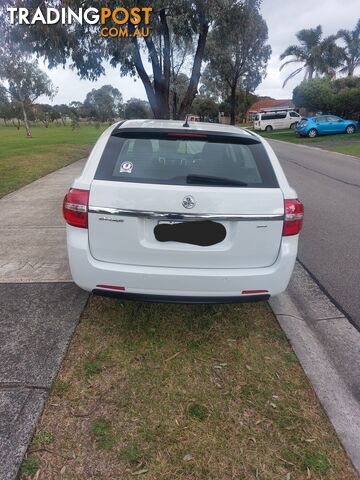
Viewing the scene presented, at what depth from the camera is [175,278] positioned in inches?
108

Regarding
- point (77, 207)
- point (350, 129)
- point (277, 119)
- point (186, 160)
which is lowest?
point (277, 119)

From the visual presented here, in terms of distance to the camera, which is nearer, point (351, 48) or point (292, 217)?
point (292, 217)

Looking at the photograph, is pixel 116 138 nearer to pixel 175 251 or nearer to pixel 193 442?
pixel 175 251

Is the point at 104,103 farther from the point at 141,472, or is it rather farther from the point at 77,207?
the point at 141,472

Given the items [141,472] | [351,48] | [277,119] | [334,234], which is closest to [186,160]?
[141,472]

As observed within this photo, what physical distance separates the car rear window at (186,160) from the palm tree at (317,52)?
52136mm

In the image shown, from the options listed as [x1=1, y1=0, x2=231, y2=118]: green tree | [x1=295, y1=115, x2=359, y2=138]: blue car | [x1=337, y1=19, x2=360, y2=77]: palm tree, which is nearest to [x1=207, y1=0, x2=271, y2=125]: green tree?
[x1=1, y1=0, x2=231, y2=118]: green tree

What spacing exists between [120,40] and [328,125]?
19.5 meters

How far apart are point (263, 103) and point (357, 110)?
4565 centimetres

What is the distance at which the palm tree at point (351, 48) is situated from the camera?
1831 inches

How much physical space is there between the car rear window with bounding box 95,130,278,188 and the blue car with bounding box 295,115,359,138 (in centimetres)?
2891

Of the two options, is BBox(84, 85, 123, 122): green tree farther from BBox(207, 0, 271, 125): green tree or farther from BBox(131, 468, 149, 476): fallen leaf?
BBox(131, 468, 149, 476): fallen leaf

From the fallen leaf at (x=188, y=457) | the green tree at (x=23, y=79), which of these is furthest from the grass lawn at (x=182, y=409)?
the green tree at (x=23, y=79)

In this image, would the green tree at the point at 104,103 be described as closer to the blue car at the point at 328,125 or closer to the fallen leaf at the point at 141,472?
the blue car at the point at 328,125
